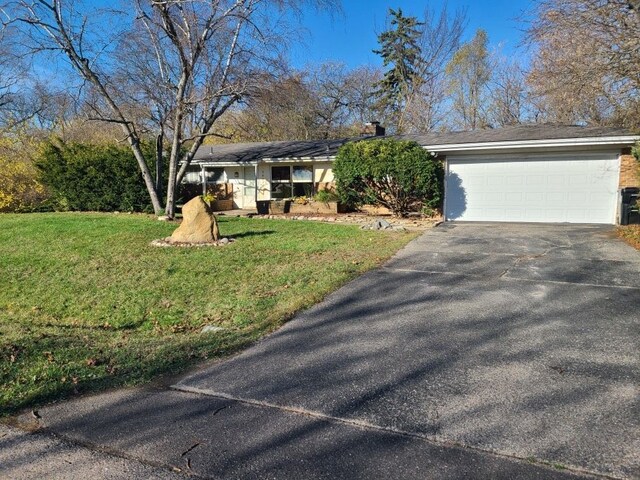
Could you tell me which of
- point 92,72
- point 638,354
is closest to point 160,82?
point 92,72

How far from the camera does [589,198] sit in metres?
13.0

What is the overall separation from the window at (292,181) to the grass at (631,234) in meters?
10.7

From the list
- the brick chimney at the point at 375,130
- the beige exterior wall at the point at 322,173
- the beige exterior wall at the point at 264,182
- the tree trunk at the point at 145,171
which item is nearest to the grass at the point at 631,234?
the beige exterior wall at the point at 322,173

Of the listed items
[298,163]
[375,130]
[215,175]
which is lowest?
[215,175]

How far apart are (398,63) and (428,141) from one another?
18.9 m

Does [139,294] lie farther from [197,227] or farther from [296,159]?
[296,159]

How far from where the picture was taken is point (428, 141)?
50.7 feet

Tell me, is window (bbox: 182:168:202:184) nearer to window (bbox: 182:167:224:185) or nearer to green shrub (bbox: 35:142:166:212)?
window (bbox: 182:167:224:185)

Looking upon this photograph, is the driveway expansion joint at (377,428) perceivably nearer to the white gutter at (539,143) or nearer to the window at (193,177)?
the white gutter at (539,143)

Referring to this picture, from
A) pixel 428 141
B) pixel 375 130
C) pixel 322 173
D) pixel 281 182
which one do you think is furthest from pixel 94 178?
pixel 428 141

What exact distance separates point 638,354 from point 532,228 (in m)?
8.92

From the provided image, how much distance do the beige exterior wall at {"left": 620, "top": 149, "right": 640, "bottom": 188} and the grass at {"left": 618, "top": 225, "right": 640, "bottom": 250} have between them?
2161 millimetres

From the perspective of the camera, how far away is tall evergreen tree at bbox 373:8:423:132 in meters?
31.4

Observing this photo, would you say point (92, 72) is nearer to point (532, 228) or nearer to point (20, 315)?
point (20, 315)
